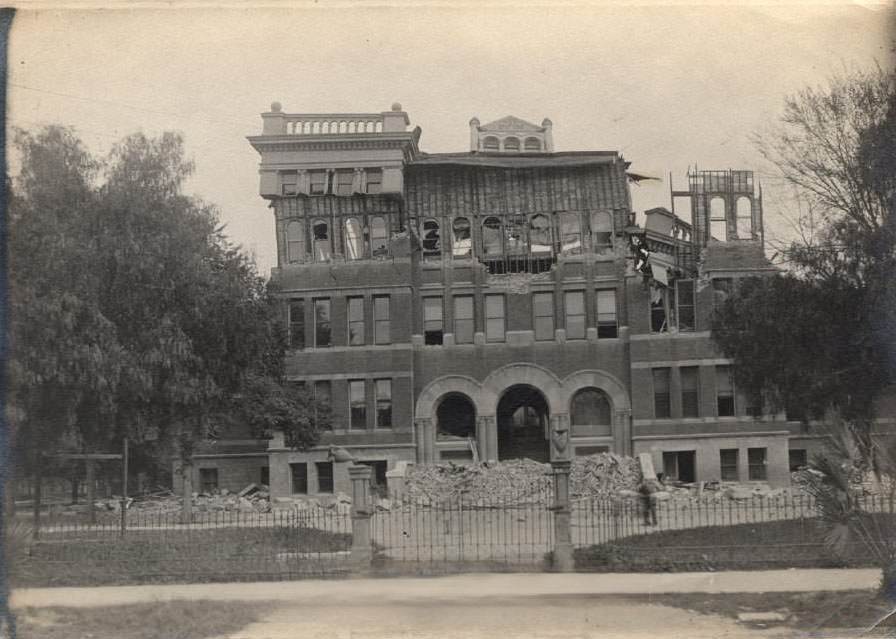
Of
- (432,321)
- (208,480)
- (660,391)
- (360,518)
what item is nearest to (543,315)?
(432,321)

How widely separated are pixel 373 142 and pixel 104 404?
634 cm

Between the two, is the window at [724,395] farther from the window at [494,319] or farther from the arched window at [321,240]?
the arched window at [321,240]

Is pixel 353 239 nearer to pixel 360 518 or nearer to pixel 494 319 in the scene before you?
pixel 494 319

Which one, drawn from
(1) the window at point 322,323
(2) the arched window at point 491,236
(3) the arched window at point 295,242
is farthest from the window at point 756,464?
(3) the arched window at point 295,242

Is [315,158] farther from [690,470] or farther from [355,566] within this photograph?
[690,470]

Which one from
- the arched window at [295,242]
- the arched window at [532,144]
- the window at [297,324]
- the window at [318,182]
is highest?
the arched window at [532,144]

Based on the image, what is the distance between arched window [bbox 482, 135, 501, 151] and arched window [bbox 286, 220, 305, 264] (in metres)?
3.95

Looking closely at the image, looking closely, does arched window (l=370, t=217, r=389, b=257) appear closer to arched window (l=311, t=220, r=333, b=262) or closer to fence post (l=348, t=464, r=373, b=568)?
arched window (l=311, t=220, r=333, b=262)

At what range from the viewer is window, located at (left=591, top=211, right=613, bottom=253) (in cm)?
1828

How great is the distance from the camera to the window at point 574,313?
19.2 meters

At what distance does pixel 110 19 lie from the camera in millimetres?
12211

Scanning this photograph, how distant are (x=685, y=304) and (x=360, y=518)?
9422 millimetres

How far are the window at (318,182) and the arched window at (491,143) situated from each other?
10.6 ft

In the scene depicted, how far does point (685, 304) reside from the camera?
64.4ft
